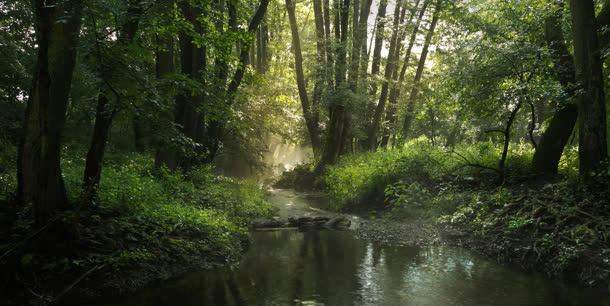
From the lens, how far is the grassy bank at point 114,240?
4.65 meters

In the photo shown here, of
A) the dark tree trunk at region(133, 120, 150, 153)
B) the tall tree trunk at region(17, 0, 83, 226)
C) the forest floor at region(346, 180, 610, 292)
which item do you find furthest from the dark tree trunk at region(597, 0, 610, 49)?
the dark tree trunk at region(133, 120, 150, 153)

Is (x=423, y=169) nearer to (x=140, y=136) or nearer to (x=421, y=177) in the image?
(x=421, y=177)

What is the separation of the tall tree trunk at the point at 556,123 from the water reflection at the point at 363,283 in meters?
3.59

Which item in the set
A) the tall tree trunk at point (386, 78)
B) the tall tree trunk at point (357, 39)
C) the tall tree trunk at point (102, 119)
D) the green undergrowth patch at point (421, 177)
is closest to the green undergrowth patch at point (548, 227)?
the green undergrowth patch at point (421, 177)

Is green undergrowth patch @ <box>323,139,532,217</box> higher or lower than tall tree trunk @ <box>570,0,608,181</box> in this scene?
lower

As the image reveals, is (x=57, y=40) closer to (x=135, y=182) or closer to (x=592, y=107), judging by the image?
(x=135, y=182)

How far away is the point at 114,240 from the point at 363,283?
14.2ft

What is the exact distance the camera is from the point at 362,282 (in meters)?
6.23

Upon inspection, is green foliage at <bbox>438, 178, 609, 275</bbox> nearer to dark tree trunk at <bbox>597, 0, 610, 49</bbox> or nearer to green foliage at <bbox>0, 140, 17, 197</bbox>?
dark tree trunk at <bbox>597, 0, 610, 49</bbox>

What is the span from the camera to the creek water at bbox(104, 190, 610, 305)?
536cm

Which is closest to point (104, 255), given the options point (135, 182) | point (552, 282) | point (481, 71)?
point (135, 182)

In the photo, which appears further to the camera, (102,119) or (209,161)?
(209,161)

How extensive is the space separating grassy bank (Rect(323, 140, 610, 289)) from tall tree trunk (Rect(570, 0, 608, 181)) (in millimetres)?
617

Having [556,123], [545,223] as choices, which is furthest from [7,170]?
[556,123]
